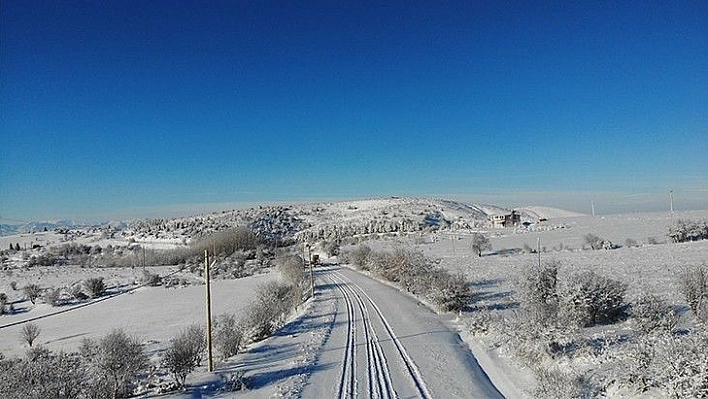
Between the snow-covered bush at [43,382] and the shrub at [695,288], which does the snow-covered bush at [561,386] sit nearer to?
the snow-covered bush at [43,382]

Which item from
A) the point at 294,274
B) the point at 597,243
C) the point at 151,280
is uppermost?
the point at 597,243

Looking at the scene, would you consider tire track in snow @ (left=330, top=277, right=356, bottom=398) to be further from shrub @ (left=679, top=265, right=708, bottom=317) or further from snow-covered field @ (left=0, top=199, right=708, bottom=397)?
shrub @ (left=679, top=265, right=708, bottom=317)

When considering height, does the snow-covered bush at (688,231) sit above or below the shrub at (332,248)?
above

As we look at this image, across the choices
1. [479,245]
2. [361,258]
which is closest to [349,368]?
[361,258]

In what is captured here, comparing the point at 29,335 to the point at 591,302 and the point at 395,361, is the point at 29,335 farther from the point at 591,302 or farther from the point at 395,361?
the point at 591,302

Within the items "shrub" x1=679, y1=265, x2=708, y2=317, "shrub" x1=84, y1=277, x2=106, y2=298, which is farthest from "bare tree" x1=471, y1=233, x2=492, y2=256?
"shrub" x1=84, y1=277, x2=106, y2=298

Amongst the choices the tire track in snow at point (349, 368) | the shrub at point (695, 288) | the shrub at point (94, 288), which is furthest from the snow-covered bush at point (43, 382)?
the shrub at point (94, 288)

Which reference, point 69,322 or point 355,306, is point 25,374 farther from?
point 69,322
